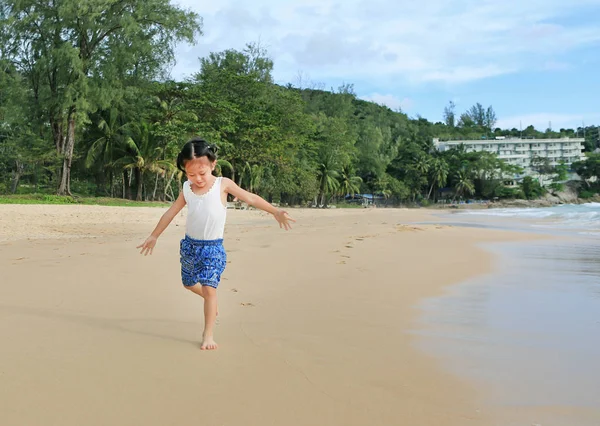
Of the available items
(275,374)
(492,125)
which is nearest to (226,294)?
(275,374)

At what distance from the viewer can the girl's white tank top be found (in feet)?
10.1

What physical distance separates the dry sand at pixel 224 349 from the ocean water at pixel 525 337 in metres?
0.19

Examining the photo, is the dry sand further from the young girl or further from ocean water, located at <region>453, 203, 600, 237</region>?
ocean water, located at <region>453, 203, 600, 237</region>

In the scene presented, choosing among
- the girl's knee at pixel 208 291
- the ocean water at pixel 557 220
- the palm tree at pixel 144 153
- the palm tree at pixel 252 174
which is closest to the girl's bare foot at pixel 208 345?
the girl's knee at pixel 208 291

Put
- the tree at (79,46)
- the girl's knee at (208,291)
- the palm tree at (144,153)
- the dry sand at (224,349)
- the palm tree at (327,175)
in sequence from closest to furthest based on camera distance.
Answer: the dry sand at (224,349) → the girl's knee at (208,291) → the tree at (79,46) → the palm tree at (144,153) → the palm tree at (327,175)

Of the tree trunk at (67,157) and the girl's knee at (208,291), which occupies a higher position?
the tree trunk at (67,157)

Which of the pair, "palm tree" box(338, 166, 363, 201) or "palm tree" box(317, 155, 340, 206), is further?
"palm tree" box(338, 166, 363, 201)

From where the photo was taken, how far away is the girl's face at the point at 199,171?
312cm

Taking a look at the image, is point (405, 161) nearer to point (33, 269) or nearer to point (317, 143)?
point (317, 143)

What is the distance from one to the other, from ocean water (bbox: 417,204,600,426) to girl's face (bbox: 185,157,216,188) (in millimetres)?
1754

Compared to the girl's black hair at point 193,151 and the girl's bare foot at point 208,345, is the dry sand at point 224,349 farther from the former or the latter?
the girl's black hair at point 193,151

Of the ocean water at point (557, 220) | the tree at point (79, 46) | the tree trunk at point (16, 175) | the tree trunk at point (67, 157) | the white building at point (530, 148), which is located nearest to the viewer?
the ocean water at point (557, 220)

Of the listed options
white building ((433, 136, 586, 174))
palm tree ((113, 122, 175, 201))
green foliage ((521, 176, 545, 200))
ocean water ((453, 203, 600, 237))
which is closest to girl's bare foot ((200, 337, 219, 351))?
ocean water ((453, 203, 600, 237))

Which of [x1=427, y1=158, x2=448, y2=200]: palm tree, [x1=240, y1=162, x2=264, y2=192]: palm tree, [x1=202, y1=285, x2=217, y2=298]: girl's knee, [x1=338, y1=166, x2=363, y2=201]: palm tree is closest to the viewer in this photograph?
[x1=202, y1=285, x2=217, y2=298]: girl's knee
